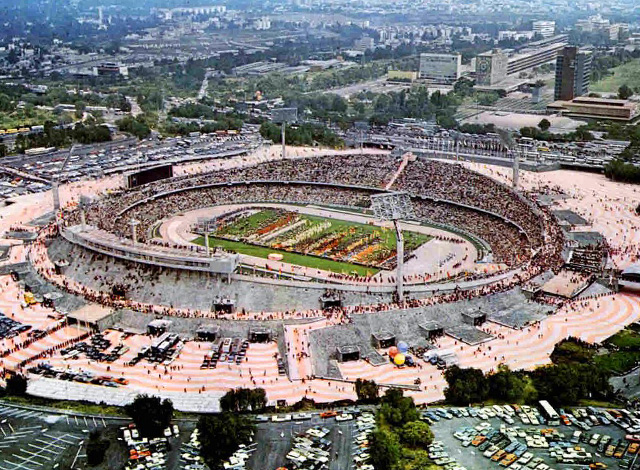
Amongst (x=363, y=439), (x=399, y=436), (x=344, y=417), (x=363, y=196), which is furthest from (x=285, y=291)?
(x=363, y=196)

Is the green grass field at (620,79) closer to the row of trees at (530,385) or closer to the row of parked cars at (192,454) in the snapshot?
the row of trees at (530,385)

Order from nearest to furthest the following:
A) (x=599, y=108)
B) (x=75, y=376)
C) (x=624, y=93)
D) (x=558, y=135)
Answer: (x=75, y=376) → (x=558, y=135) → (x=599, y=108) → (x=624, y=93)

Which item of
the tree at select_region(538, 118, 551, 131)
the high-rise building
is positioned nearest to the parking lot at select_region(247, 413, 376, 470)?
the tree at select_region(538, 118, 551, 131)

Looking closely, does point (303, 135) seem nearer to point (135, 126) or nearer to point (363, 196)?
point (135, 126)

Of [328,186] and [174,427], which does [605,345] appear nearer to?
[174,427]

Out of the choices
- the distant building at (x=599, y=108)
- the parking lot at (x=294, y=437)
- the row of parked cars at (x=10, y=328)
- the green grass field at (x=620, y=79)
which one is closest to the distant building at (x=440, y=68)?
the green grass field at (x=620, y=79)

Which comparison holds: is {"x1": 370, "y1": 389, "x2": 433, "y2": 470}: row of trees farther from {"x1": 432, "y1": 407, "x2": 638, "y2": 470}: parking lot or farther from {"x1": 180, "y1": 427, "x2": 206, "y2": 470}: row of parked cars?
{"x1": 180, "y1": 427, "x2": 206, "y2": 470}: row of parked cars
